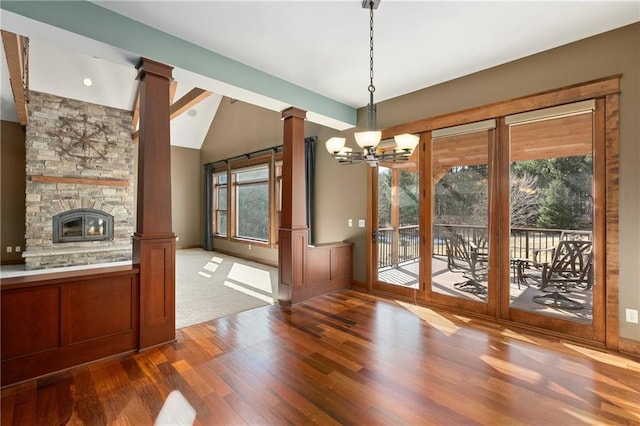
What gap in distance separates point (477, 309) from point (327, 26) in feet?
12.0

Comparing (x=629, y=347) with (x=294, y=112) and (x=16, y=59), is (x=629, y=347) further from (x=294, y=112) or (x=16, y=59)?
(x=16, y=59)

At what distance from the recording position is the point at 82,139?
680 centimetres

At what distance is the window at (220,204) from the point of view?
9.29m

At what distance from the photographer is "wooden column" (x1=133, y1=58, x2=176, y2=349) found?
113 inches

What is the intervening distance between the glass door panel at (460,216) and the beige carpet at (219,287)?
8.30 ft

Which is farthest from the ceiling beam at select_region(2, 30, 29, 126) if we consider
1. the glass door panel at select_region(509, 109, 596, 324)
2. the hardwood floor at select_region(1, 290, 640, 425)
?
the glass door panel at select_region(509, 109, 596, 324)

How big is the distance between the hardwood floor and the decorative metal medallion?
585 centimetres

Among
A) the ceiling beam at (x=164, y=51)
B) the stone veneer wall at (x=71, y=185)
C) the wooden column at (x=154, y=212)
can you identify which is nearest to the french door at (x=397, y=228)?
the ceiling beam at (x=164, y=51)

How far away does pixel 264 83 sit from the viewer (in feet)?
12.2

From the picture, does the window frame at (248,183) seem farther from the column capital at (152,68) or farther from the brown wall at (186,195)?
the column capital at (152,68)

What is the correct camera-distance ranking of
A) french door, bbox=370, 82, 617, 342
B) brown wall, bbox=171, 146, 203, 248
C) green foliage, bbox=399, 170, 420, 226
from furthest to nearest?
brown wall, bbox=171, 146, 203, 248
green foliage, bbox=399, 170, 420, 226
french door, bbox=370, 82, 617, 342

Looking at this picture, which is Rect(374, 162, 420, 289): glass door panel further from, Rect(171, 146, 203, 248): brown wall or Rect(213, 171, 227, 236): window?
Rect(171, 146, 203, 248): brown wall

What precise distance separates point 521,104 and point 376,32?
188cm

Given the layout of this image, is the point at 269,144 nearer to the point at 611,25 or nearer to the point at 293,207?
the point at 293,207
